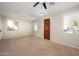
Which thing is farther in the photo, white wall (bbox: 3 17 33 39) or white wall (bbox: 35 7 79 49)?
white wall (bbox: 3 17 33 39)

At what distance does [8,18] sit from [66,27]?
5.54 metres

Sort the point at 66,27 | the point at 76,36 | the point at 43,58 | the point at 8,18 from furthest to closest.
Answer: the point at 8,18
the point at 66,27
the point at 76,36
the point at 43,58

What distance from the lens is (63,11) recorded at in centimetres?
631

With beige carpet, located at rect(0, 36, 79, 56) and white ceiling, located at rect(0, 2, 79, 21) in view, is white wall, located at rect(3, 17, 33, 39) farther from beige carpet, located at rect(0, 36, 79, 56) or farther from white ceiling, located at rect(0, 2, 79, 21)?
beige carpet, located at rect(0, 36, 79, 56)

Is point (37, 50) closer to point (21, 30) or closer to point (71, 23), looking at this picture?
point (71, 23)

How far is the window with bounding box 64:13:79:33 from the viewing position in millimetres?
5406

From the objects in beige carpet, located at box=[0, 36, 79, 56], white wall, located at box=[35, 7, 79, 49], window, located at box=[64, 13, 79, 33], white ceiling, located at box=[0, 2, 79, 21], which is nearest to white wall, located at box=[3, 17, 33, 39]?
white ceiling, located at box=[0, 2, 79, 21]

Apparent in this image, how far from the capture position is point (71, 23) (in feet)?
18.7

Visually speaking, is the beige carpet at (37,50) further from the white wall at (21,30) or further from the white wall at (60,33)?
the white wall at (21,30)

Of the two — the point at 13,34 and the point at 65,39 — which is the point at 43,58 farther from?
the point at 13,34

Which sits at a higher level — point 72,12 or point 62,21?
point 72,12

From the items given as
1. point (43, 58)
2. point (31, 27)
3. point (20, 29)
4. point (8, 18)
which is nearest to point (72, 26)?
point (43, 58)

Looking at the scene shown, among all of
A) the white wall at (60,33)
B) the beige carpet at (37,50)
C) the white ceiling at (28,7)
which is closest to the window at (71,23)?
the white wall at (60,33)

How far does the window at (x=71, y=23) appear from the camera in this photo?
541 cm
